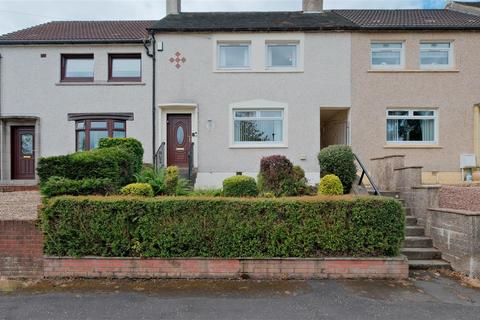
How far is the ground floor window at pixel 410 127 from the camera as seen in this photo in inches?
453

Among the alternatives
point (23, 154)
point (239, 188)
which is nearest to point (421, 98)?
point (239, 188)

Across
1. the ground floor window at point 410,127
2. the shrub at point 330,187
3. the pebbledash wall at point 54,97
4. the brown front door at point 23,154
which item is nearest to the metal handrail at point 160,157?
the pebbledash wall at point 54,97

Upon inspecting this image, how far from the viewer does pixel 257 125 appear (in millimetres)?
11602

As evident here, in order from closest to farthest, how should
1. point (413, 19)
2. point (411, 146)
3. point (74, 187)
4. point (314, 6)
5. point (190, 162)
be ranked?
1. point (74, 187)
2. point (190, 162)
3. point (411, 146)
4. point (413, 19)
5. point (314, 6)

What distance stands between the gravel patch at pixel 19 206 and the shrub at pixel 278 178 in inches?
184

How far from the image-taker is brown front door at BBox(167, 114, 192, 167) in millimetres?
11719

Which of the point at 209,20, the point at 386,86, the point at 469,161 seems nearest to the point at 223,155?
the point at 209,20

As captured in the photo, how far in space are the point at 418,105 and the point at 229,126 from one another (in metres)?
6.93

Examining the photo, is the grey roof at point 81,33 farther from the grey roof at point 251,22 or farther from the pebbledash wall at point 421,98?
the pebbledash wall at point 421,98

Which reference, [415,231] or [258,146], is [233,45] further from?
[415,231]

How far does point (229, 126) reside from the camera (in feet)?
37.6

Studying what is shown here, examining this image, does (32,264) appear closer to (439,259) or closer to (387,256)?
(387,256)

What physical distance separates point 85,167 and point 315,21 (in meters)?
9.93

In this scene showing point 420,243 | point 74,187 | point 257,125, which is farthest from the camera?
point 257,125
